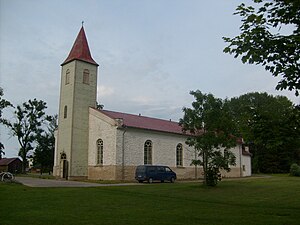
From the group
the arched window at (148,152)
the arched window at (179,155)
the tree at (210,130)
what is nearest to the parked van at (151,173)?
the arched window at (148,152)

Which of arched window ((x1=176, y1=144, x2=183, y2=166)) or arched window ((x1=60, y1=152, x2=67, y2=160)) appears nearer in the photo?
arched window ((x1=60, y1=152, x2=67, y2=160))

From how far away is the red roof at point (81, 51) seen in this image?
132 ft

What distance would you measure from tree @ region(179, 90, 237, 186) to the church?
896 cm

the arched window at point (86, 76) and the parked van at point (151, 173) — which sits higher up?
the arched window at point (86, 76)

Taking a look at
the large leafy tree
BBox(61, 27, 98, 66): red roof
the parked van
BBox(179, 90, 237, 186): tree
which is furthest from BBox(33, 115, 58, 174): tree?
the large leafy tree

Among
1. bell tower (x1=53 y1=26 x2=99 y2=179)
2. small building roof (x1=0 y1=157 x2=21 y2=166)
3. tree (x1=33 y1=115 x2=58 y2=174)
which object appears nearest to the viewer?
bell tower (x1=53 y1=26 x2=99 y2=179)

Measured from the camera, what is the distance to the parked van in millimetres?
31906

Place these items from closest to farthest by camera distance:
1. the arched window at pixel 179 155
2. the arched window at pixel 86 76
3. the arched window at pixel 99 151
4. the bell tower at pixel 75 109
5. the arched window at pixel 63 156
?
the arched window at pixel 99 151
the bell tower at pixel 75 109
the arched window at pixel 63 156
the arched window at pixel 86 76
the arched window at pixel 179 155

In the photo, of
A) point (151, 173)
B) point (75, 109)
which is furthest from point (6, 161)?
point (151, 173)

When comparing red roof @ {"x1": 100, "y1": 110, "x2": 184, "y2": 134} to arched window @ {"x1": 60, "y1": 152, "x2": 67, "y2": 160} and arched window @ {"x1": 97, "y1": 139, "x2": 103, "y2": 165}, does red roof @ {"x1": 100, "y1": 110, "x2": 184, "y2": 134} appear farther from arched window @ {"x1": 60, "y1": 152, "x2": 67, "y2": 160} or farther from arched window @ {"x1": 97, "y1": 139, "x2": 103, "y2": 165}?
arched window @ {"x1": 60, "y1": 152, "x2": 67, "y2": 160}

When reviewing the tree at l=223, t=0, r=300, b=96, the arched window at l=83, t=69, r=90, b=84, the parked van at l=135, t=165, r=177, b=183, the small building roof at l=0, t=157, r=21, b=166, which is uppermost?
the arched window at l=83, t=69, r=90, b=84

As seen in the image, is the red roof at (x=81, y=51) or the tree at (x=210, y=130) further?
the red roof at (x=81, y=51)

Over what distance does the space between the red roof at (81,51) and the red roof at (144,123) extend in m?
6.83

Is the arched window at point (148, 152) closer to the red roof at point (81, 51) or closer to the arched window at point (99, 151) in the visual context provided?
the arched window at point (99, 151)
